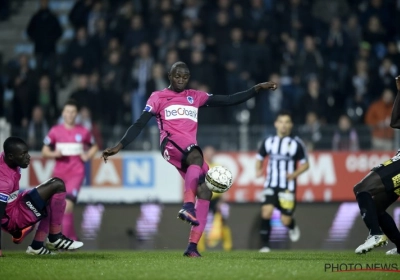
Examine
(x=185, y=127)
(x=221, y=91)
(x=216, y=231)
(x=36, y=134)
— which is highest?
(x=221, y=91)

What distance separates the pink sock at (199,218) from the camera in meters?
10.2

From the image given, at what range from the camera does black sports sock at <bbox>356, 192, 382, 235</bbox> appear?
10195mm

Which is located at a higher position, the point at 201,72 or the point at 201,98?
the point at 201,72

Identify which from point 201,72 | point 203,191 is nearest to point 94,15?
point 201,72

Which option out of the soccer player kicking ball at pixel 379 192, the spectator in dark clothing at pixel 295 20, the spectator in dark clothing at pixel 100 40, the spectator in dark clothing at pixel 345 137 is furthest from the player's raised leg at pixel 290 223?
the spectator in dark clothing at pixel 100 40

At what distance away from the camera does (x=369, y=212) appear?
1030 cm

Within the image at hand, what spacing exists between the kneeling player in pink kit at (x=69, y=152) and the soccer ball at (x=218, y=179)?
4.15 metres

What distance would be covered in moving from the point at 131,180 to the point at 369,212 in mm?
7682

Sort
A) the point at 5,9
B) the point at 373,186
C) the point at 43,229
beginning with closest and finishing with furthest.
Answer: the point at 373,186 < the point at 43,229 < the point at 5,9

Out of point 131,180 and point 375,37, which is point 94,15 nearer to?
point 131,180

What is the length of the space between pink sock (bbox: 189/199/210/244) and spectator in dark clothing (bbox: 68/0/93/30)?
1087cm

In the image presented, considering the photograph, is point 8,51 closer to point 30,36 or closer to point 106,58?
point 30,36

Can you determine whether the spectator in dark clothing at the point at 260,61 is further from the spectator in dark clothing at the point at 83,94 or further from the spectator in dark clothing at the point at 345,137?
the spectator in dark clothing at the point at 83,94

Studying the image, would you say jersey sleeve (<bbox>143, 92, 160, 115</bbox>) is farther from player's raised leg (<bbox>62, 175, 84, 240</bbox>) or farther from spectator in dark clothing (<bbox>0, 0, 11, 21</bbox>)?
spectator in dark clothing (<bbox>0, 0, 11, 21</bbox>)
